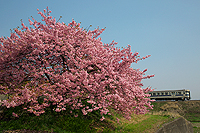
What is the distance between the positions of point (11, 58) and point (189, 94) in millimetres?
→ 46317

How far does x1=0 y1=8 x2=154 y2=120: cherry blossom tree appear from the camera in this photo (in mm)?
8938

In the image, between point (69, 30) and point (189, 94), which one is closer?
point (69, 30)

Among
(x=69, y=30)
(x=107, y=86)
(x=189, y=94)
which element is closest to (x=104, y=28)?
(x=69, y=30)

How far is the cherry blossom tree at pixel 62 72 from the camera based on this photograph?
894 centimetres

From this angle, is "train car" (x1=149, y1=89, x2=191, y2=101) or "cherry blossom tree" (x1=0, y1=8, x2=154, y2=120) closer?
"cherry blossom tree" (x1=0, y1=8, x2=154, y2=120)

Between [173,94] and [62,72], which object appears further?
[173,94]

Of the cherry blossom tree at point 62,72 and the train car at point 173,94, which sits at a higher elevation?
the train car at point 173,94

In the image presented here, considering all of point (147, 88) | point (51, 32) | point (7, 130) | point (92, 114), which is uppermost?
point (51, 32)

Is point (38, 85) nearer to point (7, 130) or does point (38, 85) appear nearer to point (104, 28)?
point (7, 130)

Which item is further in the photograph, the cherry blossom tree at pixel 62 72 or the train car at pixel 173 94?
the train car at pixel 173 94

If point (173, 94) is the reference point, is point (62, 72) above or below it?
below

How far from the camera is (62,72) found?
10.2m

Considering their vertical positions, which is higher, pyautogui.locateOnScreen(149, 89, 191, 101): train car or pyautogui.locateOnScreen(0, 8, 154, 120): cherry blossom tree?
pyautogui.locateOnScreen(149, 89, 191, 101): train car

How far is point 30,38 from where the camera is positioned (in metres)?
9.36
